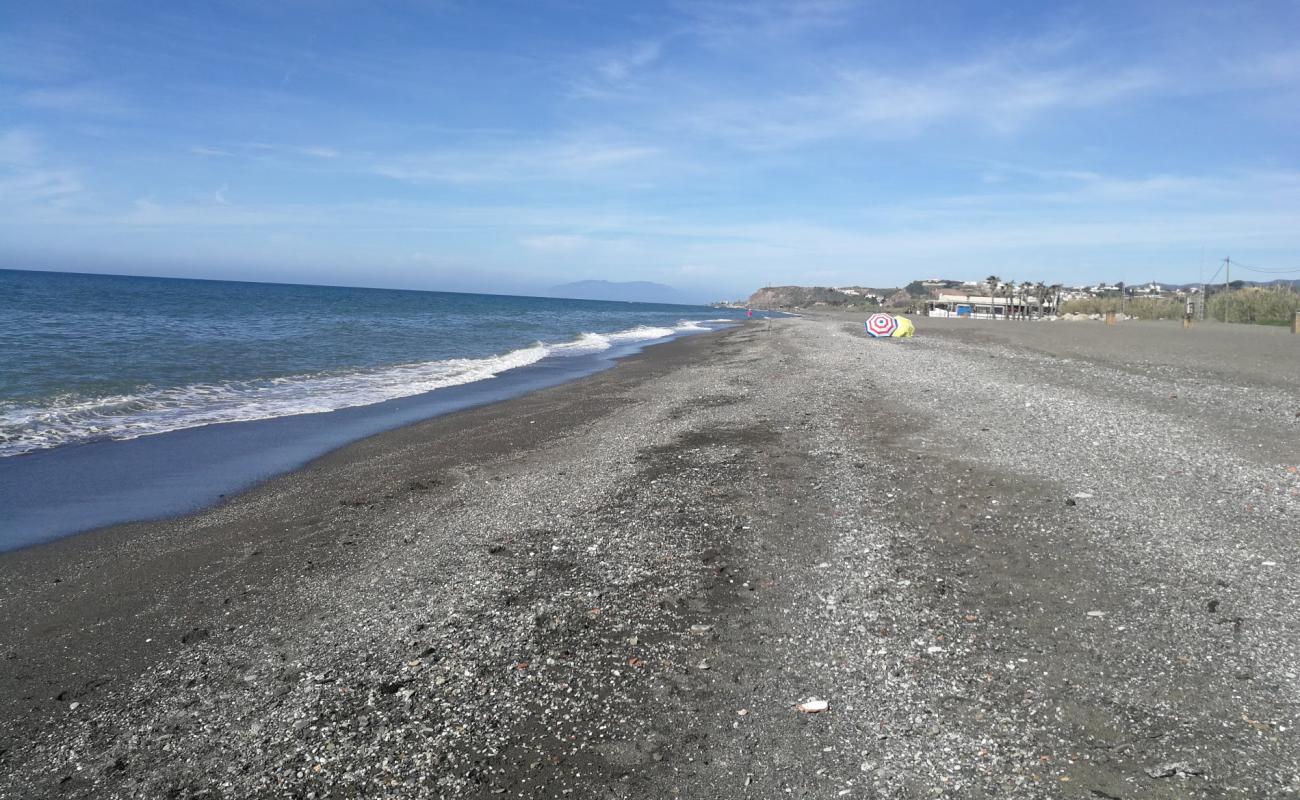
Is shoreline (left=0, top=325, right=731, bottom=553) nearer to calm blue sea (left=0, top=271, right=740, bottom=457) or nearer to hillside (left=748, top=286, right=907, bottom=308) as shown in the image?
calm blue sea (left=0, top=271, right=740, bottom=457)

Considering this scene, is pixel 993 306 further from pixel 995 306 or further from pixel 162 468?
pixel 162 468

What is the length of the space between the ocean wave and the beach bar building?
64101mm

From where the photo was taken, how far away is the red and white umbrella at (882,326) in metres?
36.0

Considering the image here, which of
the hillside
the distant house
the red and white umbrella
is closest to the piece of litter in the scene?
the red and white umbrella

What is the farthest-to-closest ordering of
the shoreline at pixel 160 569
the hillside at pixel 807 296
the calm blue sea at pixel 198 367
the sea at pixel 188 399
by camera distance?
the hillside at pixel 807 296 → the calm blue sea at pixel 198 367 → the sea at pixel 188 399 → the shoreline at pixel 160 569

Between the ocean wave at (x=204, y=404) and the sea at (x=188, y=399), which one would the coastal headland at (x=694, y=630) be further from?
the ocean wave at (x=204, y=404)

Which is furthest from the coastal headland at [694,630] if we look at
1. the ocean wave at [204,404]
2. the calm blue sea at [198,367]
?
the calm blue sea at [198,367]

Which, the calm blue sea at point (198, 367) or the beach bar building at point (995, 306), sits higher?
the beach bar building at point (995, 306)

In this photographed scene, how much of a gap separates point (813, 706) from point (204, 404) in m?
14.7

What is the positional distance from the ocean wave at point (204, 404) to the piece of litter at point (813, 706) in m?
11.7

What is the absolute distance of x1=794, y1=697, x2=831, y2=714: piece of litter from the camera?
378cm

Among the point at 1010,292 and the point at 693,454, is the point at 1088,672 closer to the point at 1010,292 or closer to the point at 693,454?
the point at 693,454

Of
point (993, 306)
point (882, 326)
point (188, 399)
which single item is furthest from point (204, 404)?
point (993, 306)

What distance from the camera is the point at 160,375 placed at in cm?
1773
